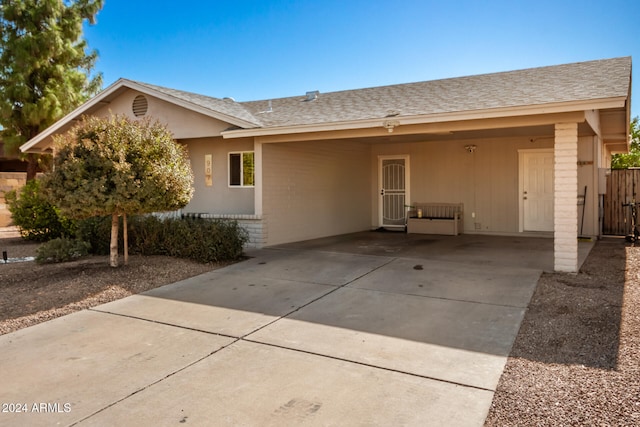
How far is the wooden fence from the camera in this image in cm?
Result: 1234

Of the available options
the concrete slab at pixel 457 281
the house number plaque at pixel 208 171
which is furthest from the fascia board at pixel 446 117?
the concrete slab at pixel 457 281

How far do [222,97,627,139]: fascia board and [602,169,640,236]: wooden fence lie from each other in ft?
23.0

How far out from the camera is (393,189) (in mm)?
15000

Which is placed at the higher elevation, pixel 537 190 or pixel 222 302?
pixel 537 190

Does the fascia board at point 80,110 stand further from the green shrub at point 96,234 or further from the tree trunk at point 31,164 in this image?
the tree trunk at point 31,164

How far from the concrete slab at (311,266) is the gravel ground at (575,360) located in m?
2.91

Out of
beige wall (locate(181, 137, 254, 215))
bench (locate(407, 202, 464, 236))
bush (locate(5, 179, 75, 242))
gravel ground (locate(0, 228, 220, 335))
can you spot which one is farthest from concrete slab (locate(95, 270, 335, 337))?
bench (locate(407, 202, 464, 236))

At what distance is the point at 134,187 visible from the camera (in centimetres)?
732

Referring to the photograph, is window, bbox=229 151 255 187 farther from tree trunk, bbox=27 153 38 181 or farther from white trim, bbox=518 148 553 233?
tree trunk, bbox=27 153 38 181

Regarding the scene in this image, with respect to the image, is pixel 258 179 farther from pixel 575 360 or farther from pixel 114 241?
pixel 575 360

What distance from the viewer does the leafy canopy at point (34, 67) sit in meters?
16.0

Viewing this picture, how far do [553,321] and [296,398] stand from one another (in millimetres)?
3232

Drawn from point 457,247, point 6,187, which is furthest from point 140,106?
point 457,247

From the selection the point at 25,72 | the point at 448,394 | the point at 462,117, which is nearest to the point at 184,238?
the point at 462,117
